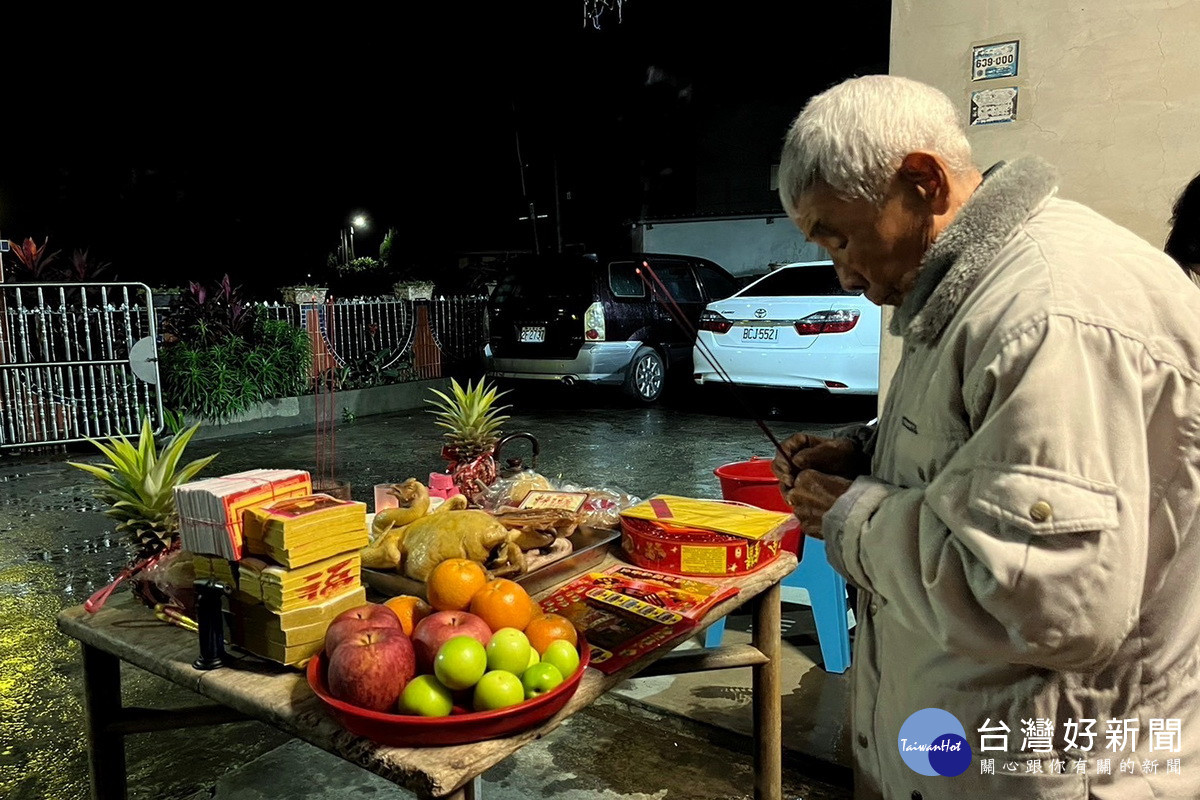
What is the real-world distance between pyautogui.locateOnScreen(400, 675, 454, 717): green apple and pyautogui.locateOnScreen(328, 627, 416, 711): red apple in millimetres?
26

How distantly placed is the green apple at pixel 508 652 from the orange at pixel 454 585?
21 cm

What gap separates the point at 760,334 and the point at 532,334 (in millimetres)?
3032

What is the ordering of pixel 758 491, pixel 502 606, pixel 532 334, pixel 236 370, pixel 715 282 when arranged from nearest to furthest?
pixel 502 606
pixel 758 491
pixel 236 370
pixel 532 334
pixel 715 282

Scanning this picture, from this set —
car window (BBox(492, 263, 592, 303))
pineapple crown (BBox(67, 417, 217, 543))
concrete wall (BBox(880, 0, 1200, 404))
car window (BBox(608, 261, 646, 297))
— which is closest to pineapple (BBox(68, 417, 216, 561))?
pineapple crown (BBox(67, 417, 217, 543))

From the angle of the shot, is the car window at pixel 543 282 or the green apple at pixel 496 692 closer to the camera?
the green apple at pixel 496 692

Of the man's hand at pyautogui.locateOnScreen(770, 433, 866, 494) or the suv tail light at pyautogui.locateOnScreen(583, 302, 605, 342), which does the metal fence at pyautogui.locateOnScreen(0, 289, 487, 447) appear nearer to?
the suv tail light at pyautogui.locateOnScreen(583, 302, 605, 342)

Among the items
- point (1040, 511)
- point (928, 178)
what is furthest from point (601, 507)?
point (1040, 511)

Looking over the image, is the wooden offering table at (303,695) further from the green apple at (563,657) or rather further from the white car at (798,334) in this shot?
the white car at (798,334)

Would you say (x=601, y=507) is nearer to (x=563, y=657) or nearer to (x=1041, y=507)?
(x=563, y=657)

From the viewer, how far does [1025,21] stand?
12.7ft

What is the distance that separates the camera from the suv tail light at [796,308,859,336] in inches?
323

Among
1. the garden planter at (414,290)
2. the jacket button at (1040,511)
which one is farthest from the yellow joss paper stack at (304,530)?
the garden planter at (414,290)

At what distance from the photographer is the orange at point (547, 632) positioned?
61.7 inches

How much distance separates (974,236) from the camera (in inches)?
50.3
